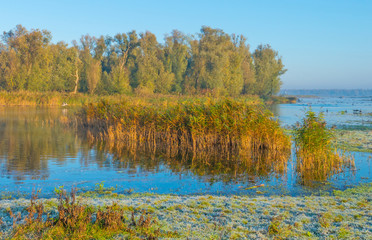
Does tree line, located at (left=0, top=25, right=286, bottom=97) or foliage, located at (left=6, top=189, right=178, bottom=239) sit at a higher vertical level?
tree line, located at (left=0, top=25, right=286, bottom=97)

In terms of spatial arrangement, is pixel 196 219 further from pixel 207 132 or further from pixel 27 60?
pixel 27 60

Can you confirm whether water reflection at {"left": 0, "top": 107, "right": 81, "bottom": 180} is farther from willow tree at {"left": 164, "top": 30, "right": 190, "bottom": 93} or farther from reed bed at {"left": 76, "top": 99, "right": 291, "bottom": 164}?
willow tree at {"left": 164, "top": 30, "right": 190, "bottom": 93}

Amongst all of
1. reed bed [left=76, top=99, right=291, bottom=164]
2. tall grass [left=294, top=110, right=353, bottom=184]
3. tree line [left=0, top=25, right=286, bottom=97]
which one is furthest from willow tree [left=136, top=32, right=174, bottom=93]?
tall grass [left=294, top=110, right=353, bottom=184]

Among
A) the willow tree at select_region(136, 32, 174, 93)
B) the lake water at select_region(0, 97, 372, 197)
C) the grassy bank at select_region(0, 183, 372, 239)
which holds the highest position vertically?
the willow tree at select_region(136, 32, 174, 93)

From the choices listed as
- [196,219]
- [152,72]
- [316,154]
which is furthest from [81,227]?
[152,72]

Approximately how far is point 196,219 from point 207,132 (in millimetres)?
10493

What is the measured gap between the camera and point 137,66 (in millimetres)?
82750

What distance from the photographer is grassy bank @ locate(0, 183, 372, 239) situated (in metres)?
5.81

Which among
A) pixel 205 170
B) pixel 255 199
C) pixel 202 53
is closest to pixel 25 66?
pixel 202 53

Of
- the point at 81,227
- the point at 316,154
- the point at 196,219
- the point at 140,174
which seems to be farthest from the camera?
the point at 316,154

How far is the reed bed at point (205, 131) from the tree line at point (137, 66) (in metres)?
45.3

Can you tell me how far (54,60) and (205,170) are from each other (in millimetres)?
72078

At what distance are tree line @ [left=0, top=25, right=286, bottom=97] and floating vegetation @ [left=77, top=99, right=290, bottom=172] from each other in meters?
45.5

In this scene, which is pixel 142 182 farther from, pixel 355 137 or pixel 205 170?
pixel 355 137
